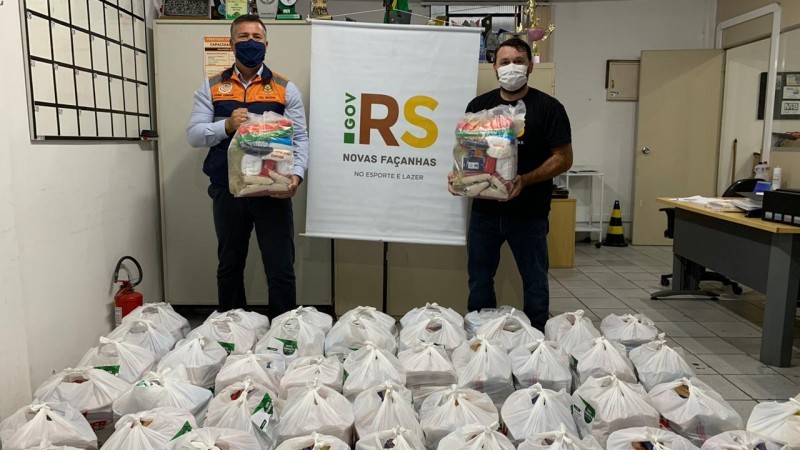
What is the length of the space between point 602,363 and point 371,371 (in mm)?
790

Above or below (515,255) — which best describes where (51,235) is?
above

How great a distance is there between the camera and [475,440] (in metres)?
1.37

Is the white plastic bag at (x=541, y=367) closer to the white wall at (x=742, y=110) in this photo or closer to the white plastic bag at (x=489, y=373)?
the white plastic bag at (x=489, y=373)

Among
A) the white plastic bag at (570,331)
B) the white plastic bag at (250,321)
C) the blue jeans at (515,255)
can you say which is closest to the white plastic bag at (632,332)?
the white plastic bag at (570,331)

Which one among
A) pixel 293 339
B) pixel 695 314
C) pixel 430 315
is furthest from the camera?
pixel 695 314

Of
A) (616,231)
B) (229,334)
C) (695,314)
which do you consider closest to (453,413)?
A: (229,334)

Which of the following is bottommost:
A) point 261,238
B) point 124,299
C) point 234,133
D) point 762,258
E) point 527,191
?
point 124,299

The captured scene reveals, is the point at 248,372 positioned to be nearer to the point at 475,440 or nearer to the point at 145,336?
the point at 145,336

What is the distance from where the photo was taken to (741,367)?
9.65 ft

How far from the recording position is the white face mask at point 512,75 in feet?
8.47

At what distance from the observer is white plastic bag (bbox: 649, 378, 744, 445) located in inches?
61.8

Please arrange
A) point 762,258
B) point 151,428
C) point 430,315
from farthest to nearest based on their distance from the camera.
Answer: point 762,258, point 430,315, point 151,428

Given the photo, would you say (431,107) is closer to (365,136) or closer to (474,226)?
(365,136)

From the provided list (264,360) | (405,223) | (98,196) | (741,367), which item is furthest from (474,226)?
(98,196)
